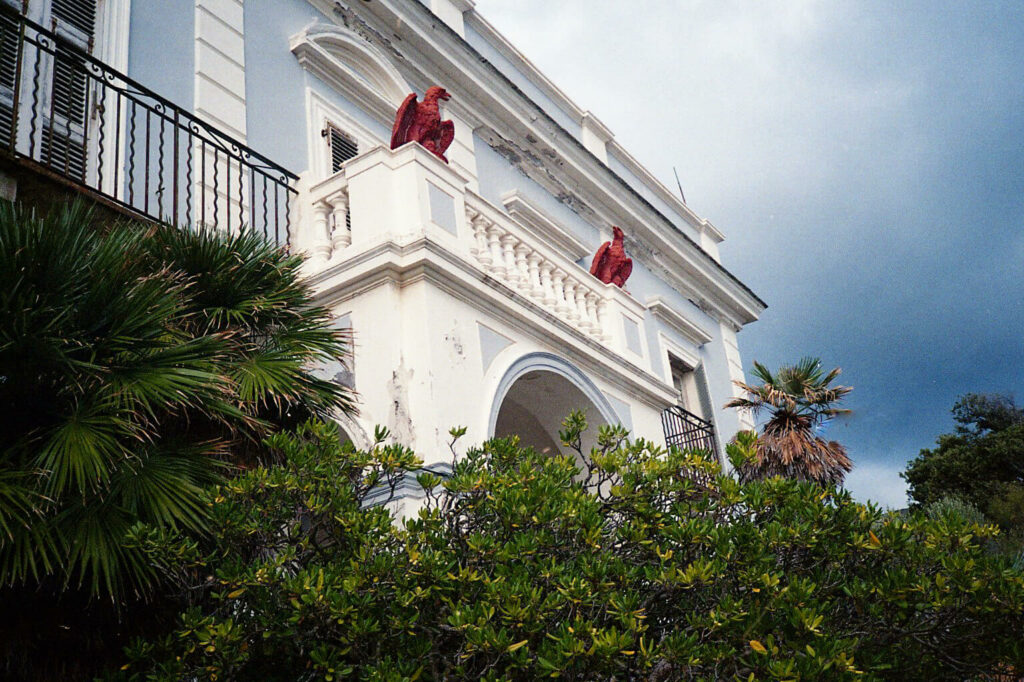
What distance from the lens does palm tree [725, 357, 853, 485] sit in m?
15.1

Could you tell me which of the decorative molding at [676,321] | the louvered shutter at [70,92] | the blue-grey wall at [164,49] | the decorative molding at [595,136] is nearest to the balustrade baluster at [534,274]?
the blue-grey wall at [164,49]

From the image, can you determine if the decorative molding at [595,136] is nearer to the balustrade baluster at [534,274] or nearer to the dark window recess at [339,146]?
the dark window recess at [339,146]

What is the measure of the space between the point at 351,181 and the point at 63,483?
434 cm

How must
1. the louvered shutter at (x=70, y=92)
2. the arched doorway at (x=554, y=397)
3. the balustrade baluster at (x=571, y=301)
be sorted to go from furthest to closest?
the balustrade baluster at (x=571, y=301)
the arched doorway at (x=554, y=397)
the louvered shutter at (x=70, y=92)

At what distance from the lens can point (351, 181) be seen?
7910mm

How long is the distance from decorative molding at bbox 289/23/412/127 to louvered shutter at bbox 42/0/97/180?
2.29m

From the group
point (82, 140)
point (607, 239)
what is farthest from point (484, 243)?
point (607, 239)

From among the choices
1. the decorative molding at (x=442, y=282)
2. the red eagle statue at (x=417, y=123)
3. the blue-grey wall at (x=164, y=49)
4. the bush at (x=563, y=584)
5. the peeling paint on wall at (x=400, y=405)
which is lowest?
the bush at (x=563, y=584)

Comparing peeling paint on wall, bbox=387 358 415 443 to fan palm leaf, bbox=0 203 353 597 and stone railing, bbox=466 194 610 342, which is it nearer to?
stone railing, bbox=466 194 610 342

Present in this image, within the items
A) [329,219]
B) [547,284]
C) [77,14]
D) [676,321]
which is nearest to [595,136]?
[676,321]

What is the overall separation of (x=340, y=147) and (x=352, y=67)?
1.10 metres

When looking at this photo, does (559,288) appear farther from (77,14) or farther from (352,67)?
(77,14)

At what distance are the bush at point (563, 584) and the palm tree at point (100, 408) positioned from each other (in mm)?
202

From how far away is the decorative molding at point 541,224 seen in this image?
12727 millimetres
